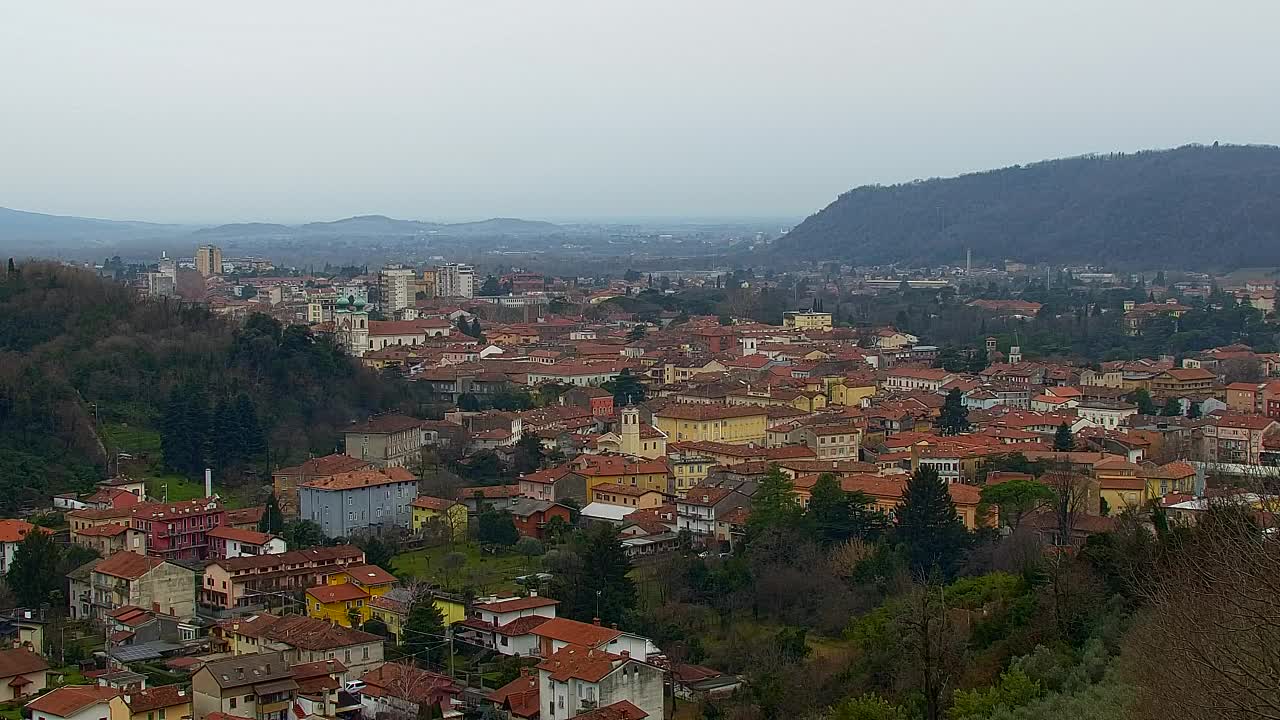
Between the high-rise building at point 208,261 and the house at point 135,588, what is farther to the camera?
the high-rise building at point 208,261

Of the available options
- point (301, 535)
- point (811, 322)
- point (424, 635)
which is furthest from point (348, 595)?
point (811, 322)

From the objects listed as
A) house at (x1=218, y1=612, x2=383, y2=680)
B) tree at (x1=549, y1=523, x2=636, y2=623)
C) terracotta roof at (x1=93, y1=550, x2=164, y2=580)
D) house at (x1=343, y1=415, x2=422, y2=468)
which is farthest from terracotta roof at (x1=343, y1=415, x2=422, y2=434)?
house at (x1=218, y1=612, x2=383, y2=680)

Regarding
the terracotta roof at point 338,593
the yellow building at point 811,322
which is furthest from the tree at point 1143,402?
the terracotta roof at point 338,593

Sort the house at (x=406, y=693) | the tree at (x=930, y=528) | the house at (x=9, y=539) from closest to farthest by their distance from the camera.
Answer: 1. the house at (x=406, y=693)
2. the tree at (x=930, y=528)
3. the house at (x=9, y=539)

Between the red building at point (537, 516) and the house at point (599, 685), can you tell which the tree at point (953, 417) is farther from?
the house at point (599, 685)

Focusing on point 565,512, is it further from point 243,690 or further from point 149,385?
point 149,385

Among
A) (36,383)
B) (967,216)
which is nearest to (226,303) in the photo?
(36,383)

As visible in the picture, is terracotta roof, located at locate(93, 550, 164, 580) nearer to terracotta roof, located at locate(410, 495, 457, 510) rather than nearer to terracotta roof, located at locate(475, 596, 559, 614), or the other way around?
terracotta roof, located at locate(475, 596, 559, 614)
